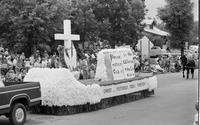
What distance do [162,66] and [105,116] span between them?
26.2 meters

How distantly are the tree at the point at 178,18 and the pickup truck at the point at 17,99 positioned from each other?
3549 centimetres

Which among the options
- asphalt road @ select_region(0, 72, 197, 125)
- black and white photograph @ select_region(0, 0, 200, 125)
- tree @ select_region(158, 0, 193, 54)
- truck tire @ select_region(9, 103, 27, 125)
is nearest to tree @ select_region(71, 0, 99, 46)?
black and white photograph @ select_region(0, 0, 200, 125)

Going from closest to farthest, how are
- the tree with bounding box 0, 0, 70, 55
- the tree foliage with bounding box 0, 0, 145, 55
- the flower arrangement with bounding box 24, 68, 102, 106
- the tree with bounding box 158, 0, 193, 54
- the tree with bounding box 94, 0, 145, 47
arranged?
the flower arrangement with bounding box 24, 68, 102, 106, the tree with bounding box 0, 0, 70, 55, the tree foliage with bounding box 0, 0, 145, 55, the tree with bounding box 94, 0, 145, 47, the tree with bounding box 158, 0, 193, 54

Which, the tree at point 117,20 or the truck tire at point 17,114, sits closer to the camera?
the truck tire at point 17,114

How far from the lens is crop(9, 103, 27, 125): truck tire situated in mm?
10688

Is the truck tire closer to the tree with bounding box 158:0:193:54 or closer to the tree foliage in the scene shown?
the tree foliage

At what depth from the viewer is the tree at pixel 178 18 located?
4506cm

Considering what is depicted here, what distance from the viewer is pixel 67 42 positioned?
23469 millimetres

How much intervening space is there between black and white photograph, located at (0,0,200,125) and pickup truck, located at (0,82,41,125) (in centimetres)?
3

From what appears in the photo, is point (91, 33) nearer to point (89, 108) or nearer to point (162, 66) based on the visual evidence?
point (162, 66)

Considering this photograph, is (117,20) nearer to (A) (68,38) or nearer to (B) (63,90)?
(A) (68,38)

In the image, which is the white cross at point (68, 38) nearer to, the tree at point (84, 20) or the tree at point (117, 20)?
the tree at point (84, 20)

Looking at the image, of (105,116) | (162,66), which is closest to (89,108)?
(105,116)

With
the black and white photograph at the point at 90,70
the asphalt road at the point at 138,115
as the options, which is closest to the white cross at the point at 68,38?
the black and white photograph at the point at 90,70
